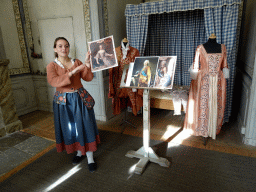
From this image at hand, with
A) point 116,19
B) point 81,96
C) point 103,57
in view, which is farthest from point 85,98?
point 116,19

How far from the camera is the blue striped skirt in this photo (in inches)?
76.2

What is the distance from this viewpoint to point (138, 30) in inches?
123

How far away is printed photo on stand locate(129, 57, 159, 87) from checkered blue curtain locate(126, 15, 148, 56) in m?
1.36

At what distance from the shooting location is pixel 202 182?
6.12 feet

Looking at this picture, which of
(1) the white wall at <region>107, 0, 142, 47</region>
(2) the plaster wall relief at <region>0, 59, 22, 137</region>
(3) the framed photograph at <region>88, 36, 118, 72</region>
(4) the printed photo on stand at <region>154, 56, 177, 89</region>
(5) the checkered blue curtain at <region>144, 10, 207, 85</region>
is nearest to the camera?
(4) the printed photo on stand at <region>154, 56, 177, 89</region>

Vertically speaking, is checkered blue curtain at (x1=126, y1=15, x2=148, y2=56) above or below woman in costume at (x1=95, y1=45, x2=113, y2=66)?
above

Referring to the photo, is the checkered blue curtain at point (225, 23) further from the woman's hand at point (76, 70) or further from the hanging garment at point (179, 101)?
the woman's hand at point (76, 70)

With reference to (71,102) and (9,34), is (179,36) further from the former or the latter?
(9,34)

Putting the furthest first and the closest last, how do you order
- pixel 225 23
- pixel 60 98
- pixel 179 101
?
pixel 179 101 < pixel 225 23 < pixel 60 98

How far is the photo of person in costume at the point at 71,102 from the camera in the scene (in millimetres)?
1827

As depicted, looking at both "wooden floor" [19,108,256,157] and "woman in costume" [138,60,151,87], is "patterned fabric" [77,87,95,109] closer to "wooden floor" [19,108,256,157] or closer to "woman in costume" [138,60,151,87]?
"woman in costume" [138,60,151,87]

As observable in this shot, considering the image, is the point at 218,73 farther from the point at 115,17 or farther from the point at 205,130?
the point at 115,17

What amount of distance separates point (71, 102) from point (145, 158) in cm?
104

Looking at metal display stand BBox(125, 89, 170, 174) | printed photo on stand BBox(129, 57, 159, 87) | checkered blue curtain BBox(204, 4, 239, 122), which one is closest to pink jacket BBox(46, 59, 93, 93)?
printed photo on stand BBox(129, 57, 159, 87)
